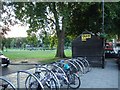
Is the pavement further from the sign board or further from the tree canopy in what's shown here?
the tree canopy

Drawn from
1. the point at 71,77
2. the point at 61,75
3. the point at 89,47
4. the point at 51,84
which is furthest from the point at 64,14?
the point at 51,84

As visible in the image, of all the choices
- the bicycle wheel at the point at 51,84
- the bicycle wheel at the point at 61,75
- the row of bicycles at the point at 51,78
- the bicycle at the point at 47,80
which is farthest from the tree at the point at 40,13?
the bicycle wheel at the point at 51,84

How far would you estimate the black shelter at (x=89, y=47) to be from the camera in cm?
2031

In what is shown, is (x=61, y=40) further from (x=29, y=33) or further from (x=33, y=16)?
(x=33, y=16)

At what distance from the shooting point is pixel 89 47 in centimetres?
2069

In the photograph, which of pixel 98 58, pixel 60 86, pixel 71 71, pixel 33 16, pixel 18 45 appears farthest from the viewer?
pixel 18 45

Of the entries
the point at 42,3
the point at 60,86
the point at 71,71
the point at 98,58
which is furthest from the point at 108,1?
the point at 60,86

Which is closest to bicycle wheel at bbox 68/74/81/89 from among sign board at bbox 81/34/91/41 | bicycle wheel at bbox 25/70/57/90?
bicycle wheel at bbox 25/70/57/90

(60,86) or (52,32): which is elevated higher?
(52,32)

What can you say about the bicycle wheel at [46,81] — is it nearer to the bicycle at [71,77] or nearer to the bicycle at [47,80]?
the bicycle at [47,80]

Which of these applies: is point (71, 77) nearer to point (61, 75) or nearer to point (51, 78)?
point (61, 75)

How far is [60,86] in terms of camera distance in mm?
8617

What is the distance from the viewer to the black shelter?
66.6 ft

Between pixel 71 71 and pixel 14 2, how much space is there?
1731 centimetres
